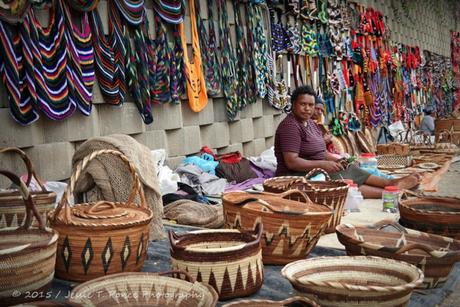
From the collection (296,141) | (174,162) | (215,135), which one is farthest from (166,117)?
(296,141)

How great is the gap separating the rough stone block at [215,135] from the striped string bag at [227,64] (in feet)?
0.49

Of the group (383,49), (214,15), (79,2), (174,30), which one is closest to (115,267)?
(79,2)

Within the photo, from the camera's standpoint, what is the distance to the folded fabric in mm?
3111

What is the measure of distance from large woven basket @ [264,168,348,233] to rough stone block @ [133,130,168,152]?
5.21 feet

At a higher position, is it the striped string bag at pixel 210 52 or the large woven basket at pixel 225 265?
the striped string bag at pixel 210 52

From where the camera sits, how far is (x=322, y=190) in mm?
2678

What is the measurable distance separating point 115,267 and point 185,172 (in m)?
2.61

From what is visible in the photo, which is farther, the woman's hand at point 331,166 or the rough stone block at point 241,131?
the rough stone block at point 241,131

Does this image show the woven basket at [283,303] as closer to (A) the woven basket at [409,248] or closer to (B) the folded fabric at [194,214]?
(A) the woven basket at [409,248]

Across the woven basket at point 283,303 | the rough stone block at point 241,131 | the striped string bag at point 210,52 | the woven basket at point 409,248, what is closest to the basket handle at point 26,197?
the woven basket at point 283,303

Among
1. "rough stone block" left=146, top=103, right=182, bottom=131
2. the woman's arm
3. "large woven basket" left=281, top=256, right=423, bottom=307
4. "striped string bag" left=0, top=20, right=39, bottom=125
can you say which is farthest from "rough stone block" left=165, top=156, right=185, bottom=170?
"large woven basket" left=281, top=256, right=423, bottom=307

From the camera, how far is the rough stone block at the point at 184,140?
474 centimetres

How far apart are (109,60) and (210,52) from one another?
56.4 inches

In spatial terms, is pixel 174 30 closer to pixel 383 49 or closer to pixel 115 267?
pixel 115 267
